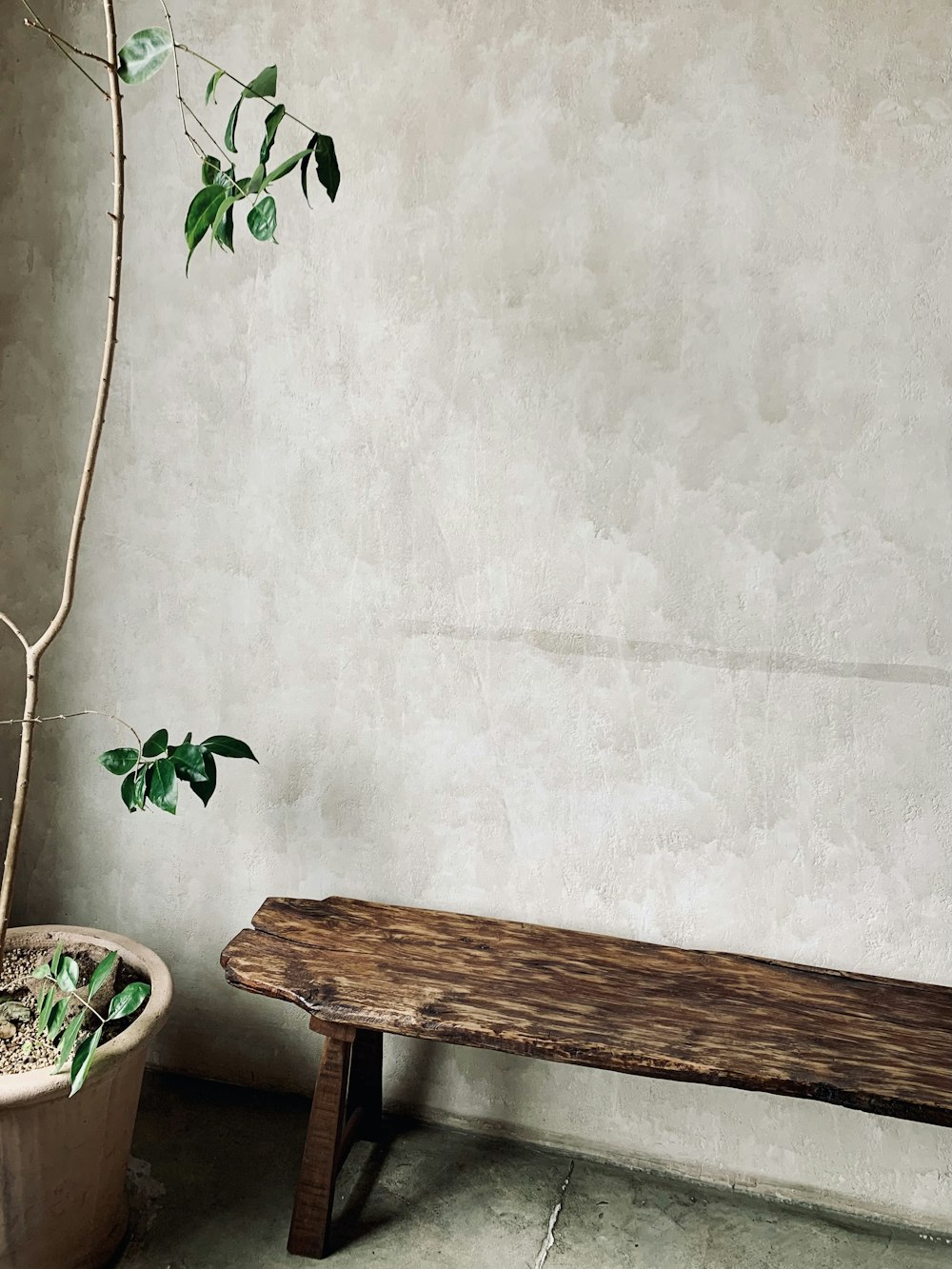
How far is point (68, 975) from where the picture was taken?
1.71 meters

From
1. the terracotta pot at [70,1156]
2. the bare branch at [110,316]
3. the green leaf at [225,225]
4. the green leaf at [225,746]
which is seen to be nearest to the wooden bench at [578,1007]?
the terracotta pot at [70,1156]

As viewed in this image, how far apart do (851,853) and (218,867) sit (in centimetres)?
134

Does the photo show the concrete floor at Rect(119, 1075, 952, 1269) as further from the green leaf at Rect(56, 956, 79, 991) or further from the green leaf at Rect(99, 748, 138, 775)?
the green leaf at Rect(99, 748, 138, 775)

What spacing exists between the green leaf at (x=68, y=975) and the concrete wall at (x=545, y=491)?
0.63m

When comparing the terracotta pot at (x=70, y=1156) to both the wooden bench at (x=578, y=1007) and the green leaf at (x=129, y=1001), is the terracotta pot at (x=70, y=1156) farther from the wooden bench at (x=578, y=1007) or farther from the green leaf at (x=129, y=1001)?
the wooden bench at (x=578, y=1007)

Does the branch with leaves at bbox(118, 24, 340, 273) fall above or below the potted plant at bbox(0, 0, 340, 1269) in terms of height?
above

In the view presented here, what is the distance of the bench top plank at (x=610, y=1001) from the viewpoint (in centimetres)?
165

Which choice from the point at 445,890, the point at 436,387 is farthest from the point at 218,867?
the point at 436,387

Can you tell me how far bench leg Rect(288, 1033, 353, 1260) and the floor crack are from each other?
0.40m

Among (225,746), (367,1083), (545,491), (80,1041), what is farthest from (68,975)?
(545,491)

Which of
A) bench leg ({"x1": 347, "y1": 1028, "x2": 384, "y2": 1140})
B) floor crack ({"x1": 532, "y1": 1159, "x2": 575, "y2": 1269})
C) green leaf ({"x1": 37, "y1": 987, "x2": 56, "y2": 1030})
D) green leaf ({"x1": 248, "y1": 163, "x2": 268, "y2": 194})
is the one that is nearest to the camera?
green leaf ({"x1": 248, "y1": 163, "x2": 268, "y2": 194})

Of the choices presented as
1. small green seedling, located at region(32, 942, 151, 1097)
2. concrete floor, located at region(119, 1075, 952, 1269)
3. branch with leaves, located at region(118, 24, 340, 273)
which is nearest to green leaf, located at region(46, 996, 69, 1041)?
small green seedling, located at region(32, 942, 151, 1097)

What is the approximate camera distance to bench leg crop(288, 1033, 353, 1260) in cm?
189

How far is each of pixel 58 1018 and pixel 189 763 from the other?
1.50 feet
